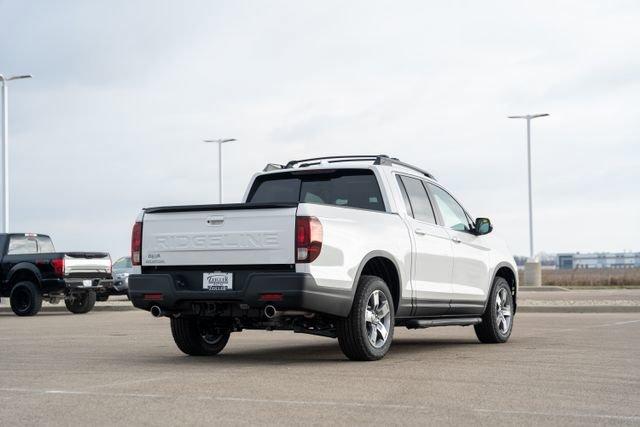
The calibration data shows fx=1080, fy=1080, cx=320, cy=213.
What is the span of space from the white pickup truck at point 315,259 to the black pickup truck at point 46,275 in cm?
1249

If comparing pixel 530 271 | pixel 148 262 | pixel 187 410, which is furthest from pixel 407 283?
pixel 530 271

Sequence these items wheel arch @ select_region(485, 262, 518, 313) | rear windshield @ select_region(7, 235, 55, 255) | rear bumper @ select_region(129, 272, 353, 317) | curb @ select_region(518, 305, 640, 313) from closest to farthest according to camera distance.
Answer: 1. rear bumper @ select_region(129, 272, 353, 317)
2. wheel arch @ select_region(485, 262, 518, 313)
3. curb @ select_region(518, 305, 640, 313)
4. rear windshield @ select_region(7, 235, 55, 255)

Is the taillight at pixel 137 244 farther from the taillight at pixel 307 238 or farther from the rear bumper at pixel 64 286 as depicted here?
the rear bumper at pixel 64 286

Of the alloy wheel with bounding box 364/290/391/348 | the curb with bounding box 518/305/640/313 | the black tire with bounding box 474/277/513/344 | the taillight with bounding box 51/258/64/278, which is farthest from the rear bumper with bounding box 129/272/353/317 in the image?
the taillight with bounding box 51/258/64/278

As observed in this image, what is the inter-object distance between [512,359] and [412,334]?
5130 millimetres

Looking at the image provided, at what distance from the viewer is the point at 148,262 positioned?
10898 mm

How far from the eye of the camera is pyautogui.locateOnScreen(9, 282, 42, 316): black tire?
2392cm

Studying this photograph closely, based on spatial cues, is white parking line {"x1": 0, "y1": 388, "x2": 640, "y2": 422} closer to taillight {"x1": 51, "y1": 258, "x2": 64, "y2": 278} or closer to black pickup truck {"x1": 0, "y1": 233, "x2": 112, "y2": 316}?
taillight {"x1": 51, "y1": 258, "x2": 64, "y2": 278}

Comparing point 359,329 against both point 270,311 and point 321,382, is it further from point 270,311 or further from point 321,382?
point 321,382

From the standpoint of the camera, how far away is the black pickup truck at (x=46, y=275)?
939 inches

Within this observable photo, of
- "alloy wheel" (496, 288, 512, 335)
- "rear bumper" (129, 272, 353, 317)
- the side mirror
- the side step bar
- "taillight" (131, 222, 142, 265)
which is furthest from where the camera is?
"alloy wheel" (496, 288, 512, 335)

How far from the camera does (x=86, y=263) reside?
79.9 ft

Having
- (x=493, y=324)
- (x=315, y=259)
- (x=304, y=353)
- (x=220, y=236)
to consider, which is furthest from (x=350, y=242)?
(x=493, y=324)

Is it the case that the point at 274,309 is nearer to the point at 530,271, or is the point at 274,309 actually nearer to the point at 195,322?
the point at 195,322
